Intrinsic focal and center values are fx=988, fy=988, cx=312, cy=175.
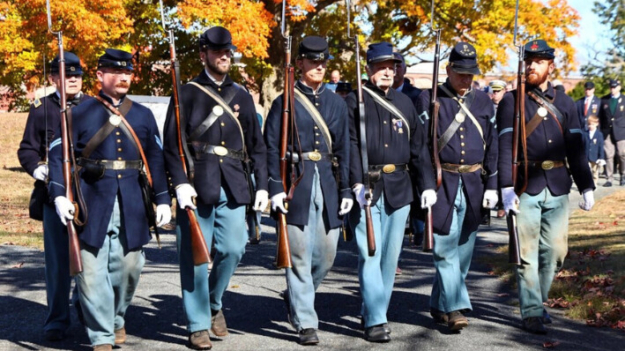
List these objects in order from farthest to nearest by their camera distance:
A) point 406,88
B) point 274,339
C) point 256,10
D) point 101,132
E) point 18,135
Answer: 1. point 18,135
2. point 256,10
3. point 406,88
4. point 274,339
5. point 101,132

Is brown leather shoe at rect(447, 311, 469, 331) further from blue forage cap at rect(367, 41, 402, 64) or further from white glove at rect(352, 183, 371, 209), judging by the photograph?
blue forage cap at rect(367, 41, 402, 64)

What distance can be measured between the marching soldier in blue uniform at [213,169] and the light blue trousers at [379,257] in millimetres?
797

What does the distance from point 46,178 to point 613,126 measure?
17.4 meters

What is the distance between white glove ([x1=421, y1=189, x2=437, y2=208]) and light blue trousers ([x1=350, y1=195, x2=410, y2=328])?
14cm

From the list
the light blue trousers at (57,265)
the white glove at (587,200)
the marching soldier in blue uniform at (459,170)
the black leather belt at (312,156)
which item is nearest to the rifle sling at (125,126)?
the light blue trousers at (57,265)

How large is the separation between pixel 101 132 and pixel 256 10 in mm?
15487

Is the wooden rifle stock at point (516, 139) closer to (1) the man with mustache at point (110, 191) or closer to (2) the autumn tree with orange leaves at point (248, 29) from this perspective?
(1) the man with mustache at point (110, 191)

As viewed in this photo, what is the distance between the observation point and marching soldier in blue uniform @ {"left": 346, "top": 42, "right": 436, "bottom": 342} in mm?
7172

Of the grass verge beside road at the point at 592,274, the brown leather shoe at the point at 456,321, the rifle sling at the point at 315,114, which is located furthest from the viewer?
the grass verge beside road at the point at 592,274

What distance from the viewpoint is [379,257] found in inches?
284

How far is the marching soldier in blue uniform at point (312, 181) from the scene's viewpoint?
7004mm

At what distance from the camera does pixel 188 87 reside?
6914mm

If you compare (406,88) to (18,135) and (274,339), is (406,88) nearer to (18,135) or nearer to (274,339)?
(274,339)

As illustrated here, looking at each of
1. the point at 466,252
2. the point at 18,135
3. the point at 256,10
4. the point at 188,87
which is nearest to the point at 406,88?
the point at 466,252
